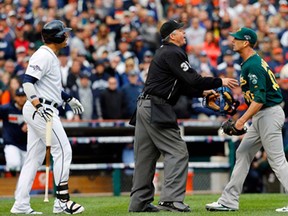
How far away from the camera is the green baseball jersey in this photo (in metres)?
10.1

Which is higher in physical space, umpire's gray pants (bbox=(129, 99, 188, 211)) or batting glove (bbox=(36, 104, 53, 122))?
batting glove (bbox=(36, 104, 53, 122))

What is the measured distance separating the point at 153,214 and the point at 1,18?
35.0ft

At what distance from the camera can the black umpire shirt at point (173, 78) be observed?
1010 centimetres

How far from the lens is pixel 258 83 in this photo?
10078 mm

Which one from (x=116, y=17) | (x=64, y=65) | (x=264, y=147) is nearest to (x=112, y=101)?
(x=64, y=65)

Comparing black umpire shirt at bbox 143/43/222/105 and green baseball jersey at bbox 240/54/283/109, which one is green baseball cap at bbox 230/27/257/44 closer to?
green baseball jersey at bbox 240/54/283/109

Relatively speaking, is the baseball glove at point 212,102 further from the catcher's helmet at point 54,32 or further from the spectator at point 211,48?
the spectator at point 211,48

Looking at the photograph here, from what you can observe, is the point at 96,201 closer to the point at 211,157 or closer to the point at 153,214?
the point at 153,214

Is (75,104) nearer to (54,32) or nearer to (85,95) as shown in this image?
(54,32)

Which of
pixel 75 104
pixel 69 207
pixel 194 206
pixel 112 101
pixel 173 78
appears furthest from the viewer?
pixel 112 101

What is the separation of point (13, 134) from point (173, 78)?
5.60 m

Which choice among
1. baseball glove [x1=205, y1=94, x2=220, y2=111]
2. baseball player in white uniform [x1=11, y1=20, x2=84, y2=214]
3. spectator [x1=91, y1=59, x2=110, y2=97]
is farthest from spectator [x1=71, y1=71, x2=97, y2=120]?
baseball glove [x1=205, y1=94, x2=220, y2=111]

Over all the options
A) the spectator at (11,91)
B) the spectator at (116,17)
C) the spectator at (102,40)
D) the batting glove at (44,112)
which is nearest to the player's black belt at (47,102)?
the batting glove at (44,112)

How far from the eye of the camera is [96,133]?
1677cm
